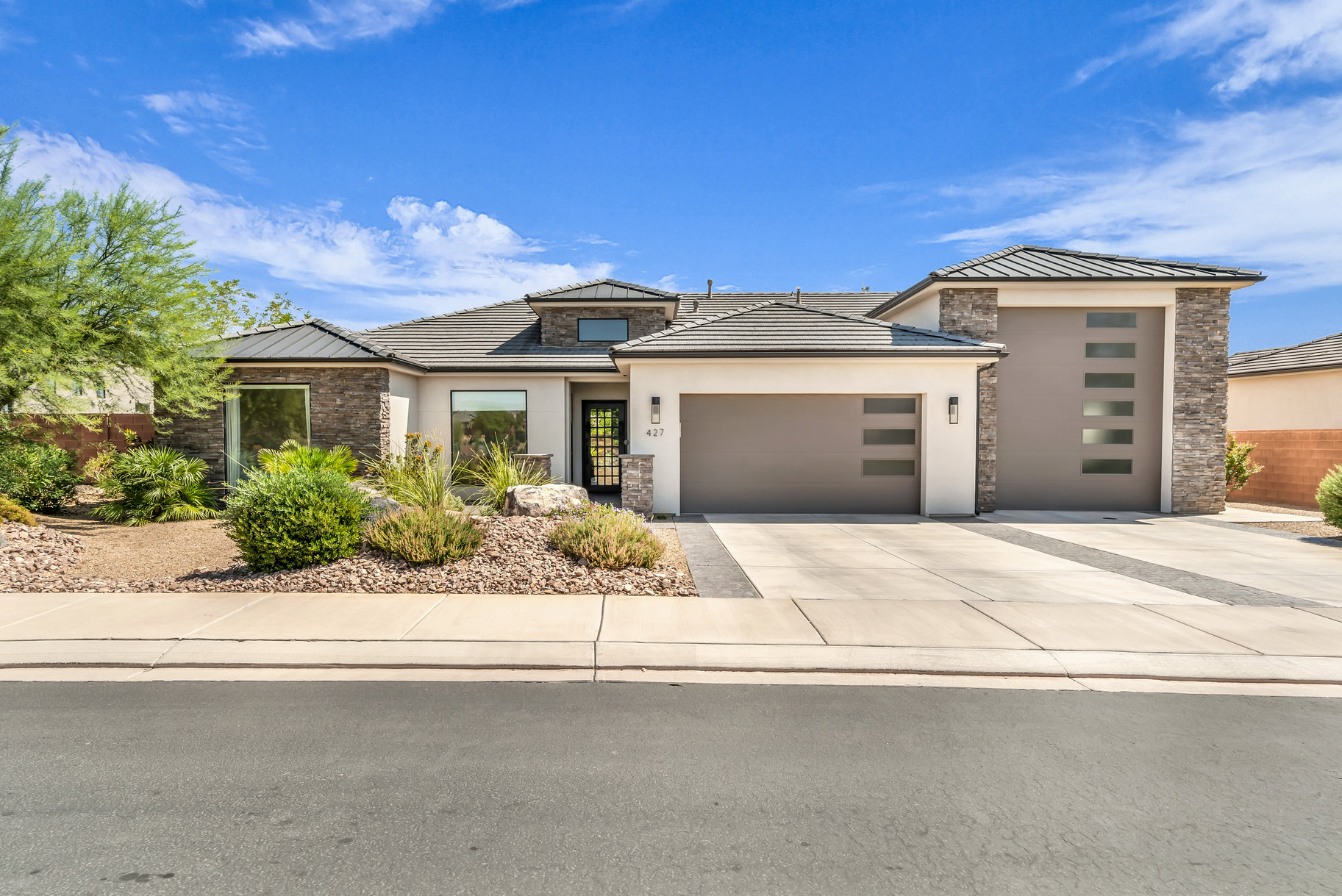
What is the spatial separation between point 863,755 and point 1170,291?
14798mm

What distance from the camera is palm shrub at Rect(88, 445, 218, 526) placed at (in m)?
10.4

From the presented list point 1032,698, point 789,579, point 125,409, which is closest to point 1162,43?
point 789,579

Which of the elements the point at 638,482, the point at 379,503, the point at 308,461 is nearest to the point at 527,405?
the point at 638,482

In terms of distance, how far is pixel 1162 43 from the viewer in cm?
1089

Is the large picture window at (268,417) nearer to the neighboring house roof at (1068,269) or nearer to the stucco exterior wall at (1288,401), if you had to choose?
the neighboring house roof at (1068,269)

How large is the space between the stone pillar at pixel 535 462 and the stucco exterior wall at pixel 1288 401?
793 inches

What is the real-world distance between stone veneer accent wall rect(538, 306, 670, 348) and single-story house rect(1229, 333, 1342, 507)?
651 inches

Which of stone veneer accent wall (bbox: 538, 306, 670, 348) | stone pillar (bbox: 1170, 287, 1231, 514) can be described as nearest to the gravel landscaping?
stone pillar (bbox: 1170, 287, 1231, 514)

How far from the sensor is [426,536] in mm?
7070

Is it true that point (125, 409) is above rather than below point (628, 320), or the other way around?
below

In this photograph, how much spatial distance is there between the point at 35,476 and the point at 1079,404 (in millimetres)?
20285

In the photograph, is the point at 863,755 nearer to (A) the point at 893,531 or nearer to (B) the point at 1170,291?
(A) the point at 893,531

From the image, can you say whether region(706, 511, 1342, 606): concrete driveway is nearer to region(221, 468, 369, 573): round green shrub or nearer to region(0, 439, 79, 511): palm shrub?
region(221, 468, 369, 573): round green shrub

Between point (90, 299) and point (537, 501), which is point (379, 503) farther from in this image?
point (90, 299)
